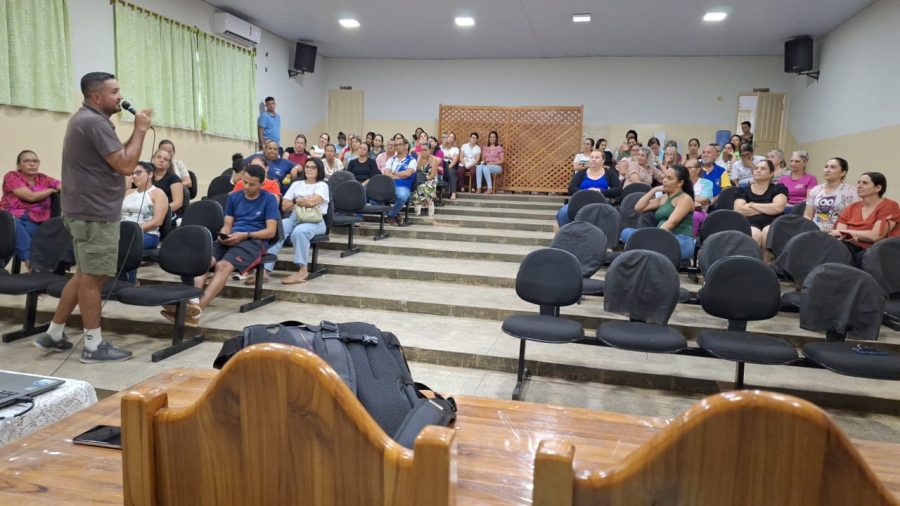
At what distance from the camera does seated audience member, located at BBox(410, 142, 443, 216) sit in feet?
26.4

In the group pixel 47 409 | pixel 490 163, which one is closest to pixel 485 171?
pixel 490 163

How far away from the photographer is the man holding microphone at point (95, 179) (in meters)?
3.14

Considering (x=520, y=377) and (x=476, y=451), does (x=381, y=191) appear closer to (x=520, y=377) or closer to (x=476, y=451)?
(x=520, y=377)

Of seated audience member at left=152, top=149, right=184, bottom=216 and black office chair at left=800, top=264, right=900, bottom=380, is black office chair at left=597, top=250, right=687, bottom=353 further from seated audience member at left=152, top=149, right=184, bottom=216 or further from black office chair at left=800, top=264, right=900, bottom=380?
seated audience member at left=152, top=149, right=184, bottom=216

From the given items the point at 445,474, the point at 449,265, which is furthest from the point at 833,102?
the point at 445,474

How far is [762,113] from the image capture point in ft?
34.1

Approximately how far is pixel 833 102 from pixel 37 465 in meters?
9.76

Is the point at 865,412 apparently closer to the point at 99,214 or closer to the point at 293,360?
the point at 293,360

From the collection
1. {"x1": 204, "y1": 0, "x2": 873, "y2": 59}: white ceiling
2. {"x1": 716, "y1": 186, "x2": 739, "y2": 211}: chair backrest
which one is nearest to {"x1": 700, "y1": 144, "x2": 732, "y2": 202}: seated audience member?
{"x1": 716, "y1": 186, "x2": 739, "y2": 211}: chair backrest

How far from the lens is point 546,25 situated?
893cm

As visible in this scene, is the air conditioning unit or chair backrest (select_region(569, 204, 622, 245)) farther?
the air conditioning unit

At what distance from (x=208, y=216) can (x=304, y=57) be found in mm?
6723

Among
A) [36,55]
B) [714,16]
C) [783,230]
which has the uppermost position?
[714,16]

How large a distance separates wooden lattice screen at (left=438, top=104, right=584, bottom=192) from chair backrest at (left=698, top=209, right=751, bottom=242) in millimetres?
5701
